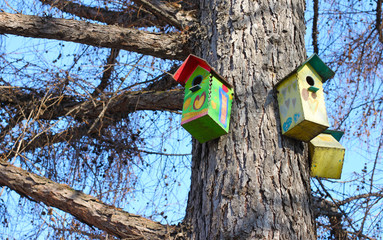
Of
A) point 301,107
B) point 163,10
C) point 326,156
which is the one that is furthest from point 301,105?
point 163,10

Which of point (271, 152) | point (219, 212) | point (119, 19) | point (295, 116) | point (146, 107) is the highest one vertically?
point (119, 19)

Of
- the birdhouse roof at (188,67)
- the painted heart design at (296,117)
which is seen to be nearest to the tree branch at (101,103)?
the birdhouse roof at (188,67)

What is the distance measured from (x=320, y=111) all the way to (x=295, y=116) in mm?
158

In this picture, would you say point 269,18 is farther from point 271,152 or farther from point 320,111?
point 271,152

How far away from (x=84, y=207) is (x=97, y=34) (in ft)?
3.17

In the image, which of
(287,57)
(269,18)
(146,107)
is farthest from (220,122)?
(146,107)

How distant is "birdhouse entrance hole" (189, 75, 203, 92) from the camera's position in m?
2.07

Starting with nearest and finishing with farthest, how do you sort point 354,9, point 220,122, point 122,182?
point 220,122, point 122,182, point 354,9

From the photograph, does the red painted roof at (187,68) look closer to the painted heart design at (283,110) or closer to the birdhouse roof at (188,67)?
the birdhouse roof at (188,67)

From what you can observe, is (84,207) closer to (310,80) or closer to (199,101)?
(199,101)

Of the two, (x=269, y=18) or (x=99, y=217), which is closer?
(x=99, y=217)

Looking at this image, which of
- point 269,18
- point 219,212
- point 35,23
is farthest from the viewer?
point 35,23

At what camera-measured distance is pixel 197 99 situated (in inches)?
80.3

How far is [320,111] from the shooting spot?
2.02m
